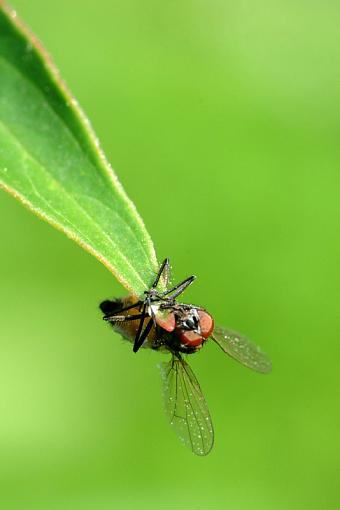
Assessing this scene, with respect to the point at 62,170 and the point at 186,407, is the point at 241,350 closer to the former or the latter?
the point at 186,407

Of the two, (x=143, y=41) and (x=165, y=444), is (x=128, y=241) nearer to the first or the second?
(x=165, y=444)

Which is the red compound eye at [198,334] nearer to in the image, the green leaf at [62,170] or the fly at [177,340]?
the fly at [177,340]

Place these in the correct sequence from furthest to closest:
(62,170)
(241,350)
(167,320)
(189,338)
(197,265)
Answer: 1. (197,265)
2. (241,350)
3. (189,338)
4. (167,320)
5. (62,170)

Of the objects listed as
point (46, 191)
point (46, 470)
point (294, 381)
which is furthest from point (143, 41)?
point (46, 191)

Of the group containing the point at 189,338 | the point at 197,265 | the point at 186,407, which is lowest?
the point at 186,407

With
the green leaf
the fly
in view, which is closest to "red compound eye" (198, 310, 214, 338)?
the fly

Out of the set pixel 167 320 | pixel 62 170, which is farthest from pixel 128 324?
pixel 62 170

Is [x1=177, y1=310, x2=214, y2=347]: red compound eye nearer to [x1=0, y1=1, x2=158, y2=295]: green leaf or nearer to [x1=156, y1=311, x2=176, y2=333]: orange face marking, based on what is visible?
[x1=156, y1=311, x2=176, y2=333]: orange face marking
